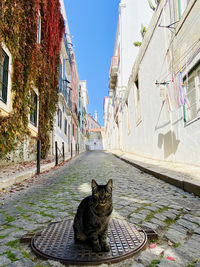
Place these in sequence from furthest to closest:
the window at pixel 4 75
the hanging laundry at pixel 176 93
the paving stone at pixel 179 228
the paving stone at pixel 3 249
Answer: the hanging laundry at pixel 176 93 → the window at pixel 4 75 → the paving stone at pixel 179 228 → the paving stone at pixel 3 249

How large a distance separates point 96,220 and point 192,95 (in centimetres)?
645

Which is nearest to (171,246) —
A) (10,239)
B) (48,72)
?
(10,239)

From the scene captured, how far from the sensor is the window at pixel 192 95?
662 cm

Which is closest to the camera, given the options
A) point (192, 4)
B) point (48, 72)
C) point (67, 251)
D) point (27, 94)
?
point (67, 251)

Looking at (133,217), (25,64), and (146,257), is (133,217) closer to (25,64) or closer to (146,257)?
(146,257)

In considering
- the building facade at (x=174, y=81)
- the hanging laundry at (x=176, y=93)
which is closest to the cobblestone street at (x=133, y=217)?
the building facade at (x=174, y=81)

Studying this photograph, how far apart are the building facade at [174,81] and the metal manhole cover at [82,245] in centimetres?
499

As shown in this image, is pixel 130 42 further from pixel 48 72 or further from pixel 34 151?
pixel 34 151

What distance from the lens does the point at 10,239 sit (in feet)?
6.93

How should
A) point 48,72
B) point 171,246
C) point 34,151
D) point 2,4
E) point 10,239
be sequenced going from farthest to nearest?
point 48,72, point 34,151, point 2,4, point 10,239, point 171,246

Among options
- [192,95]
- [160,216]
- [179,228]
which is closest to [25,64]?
[192,95]

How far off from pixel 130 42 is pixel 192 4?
17.5 meters

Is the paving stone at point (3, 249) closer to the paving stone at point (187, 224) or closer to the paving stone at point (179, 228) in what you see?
the paving stone at point (179, 228)

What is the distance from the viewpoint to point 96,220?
1748mm
